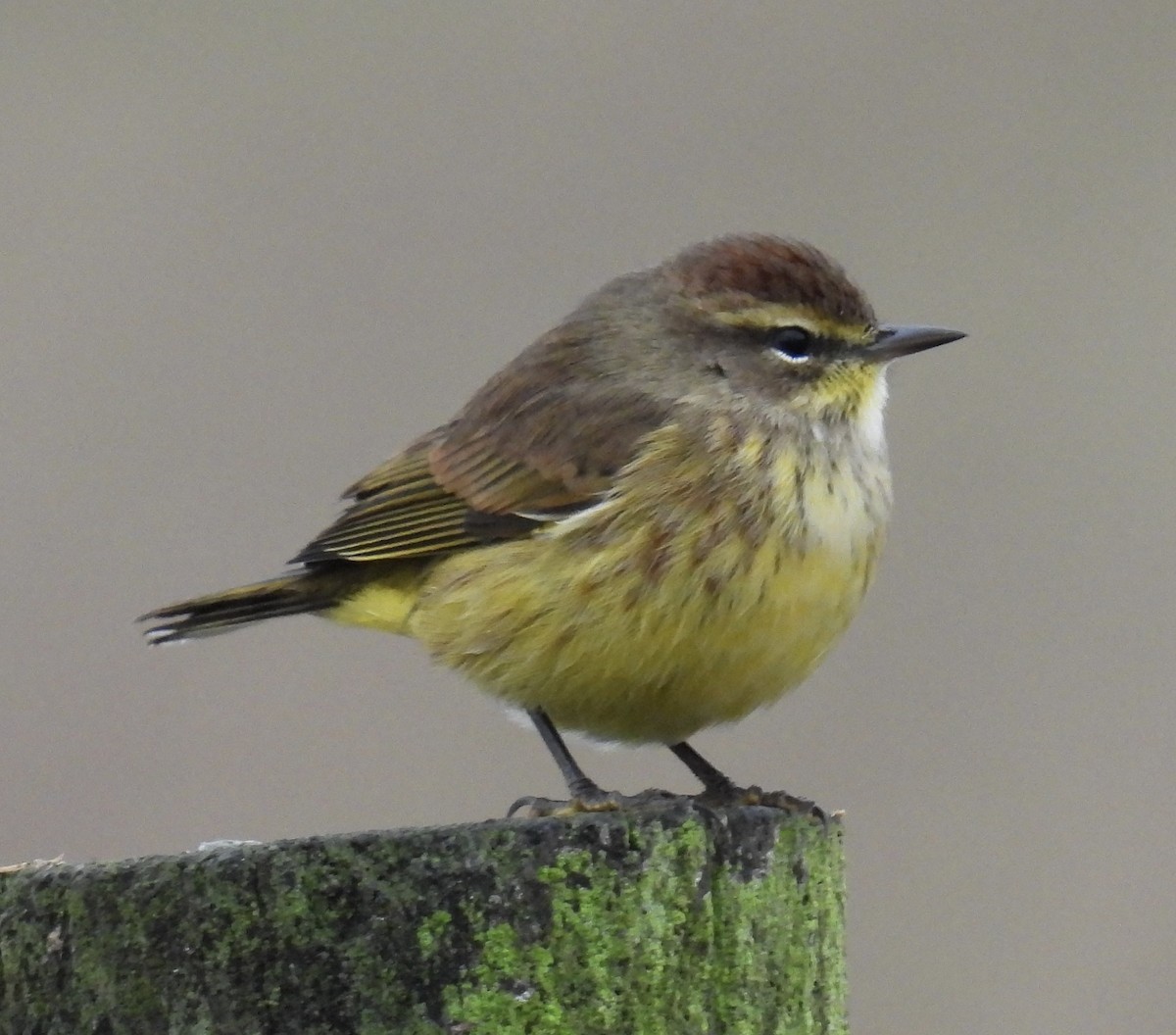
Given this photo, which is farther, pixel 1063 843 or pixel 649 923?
pixel 1063 843

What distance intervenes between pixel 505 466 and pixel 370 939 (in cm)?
251

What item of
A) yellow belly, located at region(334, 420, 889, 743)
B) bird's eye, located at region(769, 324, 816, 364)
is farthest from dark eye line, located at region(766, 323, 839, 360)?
yellow belly, located at region(334, 420, 889, 743)

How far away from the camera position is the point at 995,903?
22.6 feet

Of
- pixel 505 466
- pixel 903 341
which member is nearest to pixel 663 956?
pixel 505 466

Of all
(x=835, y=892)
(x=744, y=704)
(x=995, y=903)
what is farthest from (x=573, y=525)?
(x=995, y=903)

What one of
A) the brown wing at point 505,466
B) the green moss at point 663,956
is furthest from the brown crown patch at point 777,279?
the green moss at point 663,956

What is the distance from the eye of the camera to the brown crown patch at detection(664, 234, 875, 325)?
5.23 meters

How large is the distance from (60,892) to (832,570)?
2294 millimetres

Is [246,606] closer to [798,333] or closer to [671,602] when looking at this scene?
[671,602]

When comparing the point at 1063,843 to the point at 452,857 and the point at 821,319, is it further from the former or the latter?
the point at 452,857

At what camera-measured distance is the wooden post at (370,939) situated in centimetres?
290

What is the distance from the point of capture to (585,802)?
176 inches

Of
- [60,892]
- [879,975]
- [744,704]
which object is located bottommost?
[879,975]

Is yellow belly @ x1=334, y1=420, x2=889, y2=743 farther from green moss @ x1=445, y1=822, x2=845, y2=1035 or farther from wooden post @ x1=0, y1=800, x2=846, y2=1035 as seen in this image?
wooden post @ x1=0, y1=800, x2=846, y2=1035
